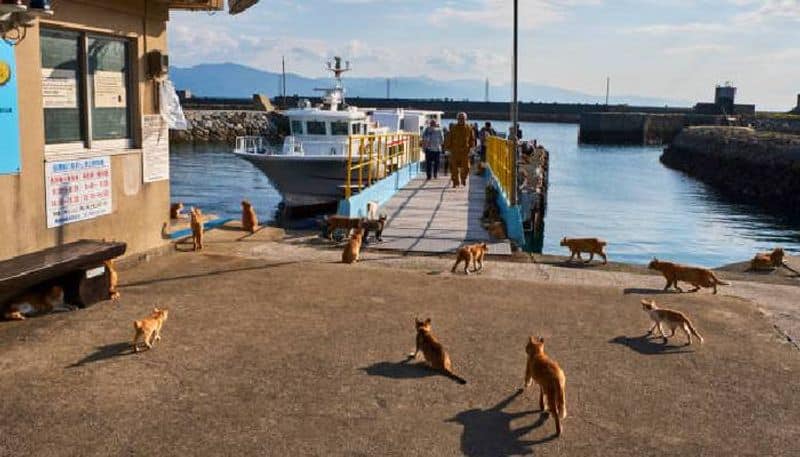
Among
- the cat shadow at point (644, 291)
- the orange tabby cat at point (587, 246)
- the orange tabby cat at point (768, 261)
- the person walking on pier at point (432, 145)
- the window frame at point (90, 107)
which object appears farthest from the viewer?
the person walking on pier at point (432, 145)

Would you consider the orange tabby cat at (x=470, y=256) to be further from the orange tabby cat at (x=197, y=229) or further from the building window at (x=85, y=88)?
the building window at (x=85, y=88)

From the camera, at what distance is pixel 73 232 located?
26.8 feet

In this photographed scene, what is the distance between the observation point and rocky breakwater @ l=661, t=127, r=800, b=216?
1617 inches

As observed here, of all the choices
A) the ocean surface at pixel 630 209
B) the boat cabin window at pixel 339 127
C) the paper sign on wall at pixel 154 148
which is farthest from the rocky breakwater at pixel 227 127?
the paper sign on wall at pixel 154 148

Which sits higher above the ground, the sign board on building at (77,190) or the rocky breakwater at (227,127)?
the rocky breakwater at (227,127)

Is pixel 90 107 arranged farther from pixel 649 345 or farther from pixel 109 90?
pixel 649 345

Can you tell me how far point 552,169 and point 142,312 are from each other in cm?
6060

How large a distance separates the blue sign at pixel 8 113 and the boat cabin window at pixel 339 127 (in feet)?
66.4

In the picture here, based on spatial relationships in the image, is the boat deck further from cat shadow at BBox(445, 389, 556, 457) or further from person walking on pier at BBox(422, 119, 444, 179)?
cat shadow at BBox(445, 389, 556, 457)

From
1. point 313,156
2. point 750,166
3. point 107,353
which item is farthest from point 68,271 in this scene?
point 750,166

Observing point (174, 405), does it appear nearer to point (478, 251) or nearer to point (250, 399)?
point (250, 399)

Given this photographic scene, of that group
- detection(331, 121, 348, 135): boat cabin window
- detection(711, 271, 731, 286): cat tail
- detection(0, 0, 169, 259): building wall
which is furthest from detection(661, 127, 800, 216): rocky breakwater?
detection(0, 0, 169, 259): building wall

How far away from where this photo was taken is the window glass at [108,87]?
341 inches

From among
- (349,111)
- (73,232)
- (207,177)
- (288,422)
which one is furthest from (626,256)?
(207,177)
